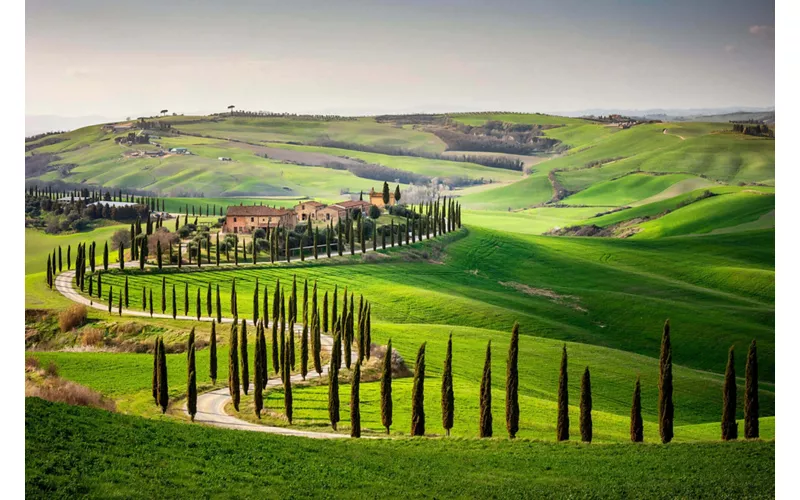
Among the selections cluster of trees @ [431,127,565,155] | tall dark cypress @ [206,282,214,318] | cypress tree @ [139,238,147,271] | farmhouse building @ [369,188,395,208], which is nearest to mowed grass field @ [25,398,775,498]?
tall dark cypress @ [206,282,214,318]

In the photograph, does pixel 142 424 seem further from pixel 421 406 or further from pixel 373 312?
pixel 373 312

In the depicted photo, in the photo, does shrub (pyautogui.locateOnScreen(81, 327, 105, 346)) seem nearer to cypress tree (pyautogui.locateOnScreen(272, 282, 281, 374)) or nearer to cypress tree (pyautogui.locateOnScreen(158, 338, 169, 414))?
cypress tree (pyautogui.locateOnScreen(158, 338, 169, 414))

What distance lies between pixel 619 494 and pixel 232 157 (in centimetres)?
3425

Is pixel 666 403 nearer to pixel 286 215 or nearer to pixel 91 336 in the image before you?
pixel 91 336

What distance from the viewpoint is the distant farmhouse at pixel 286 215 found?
35.5 metres

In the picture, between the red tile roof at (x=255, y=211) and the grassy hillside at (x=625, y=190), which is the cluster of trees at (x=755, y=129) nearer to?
→ the red tile roof at (x=255, y=211)

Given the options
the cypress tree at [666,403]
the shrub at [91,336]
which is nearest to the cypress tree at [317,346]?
the shrub at [91,336]

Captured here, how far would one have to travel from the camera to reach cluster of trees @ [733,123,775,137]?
93.5 ft

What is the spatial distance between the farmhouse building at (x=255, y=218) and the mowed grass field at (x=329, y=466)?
15.9 m

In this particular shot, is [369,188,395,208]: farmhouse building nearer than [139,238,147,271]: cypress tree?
No

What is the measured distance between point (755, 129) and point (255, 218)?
20.2 metres

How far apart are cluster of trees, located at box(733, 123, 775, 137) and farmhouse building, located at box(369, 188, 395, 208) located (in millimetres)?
14982

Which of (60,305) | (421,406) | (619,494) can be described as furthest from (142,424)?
(619,494)
